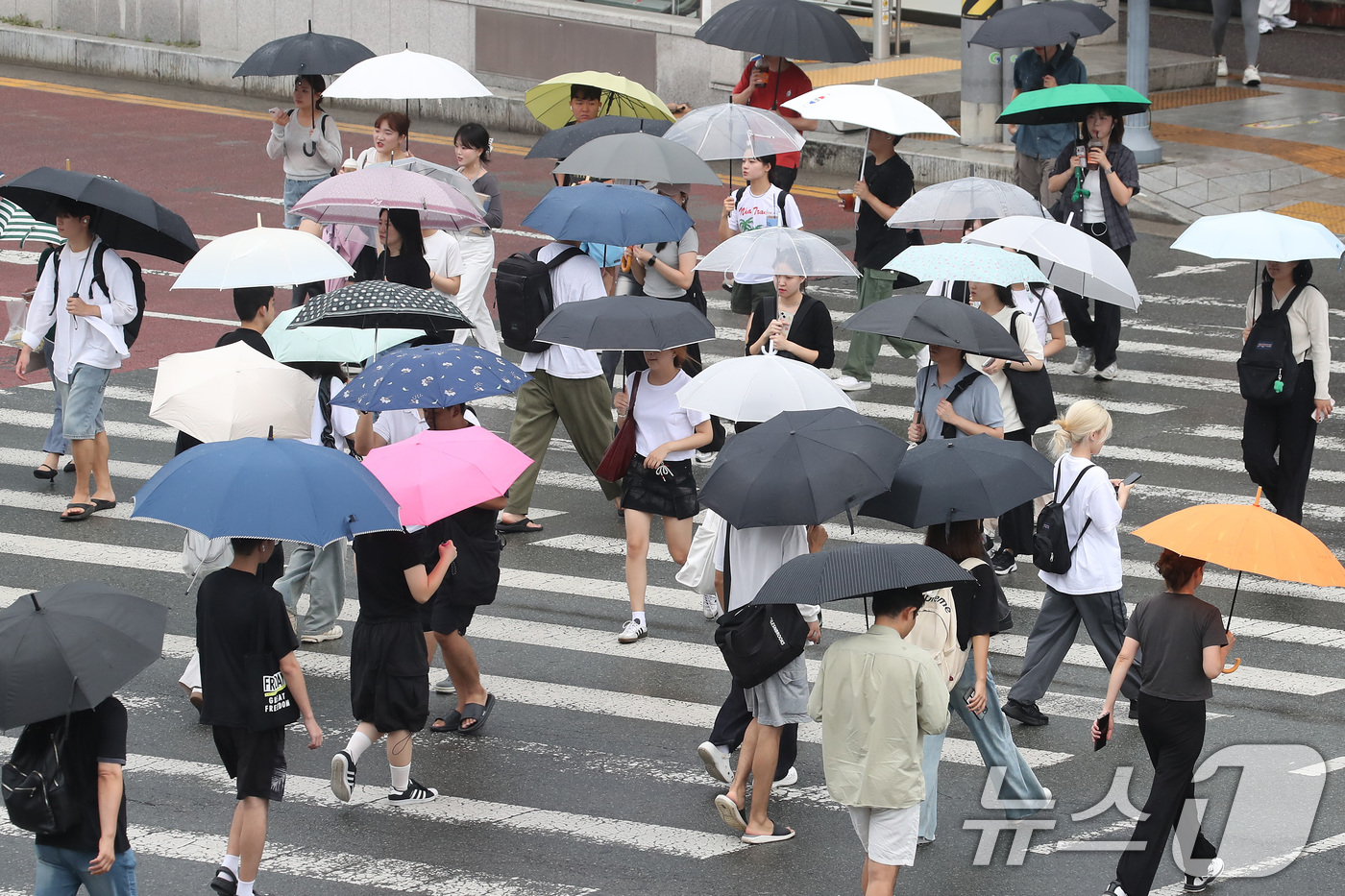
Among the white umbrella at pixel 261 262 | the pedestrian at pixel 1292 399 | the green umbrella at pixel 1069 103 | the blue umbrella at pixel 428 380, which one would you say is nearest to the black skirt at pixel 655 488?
the blue umbrella at pixel 428 380

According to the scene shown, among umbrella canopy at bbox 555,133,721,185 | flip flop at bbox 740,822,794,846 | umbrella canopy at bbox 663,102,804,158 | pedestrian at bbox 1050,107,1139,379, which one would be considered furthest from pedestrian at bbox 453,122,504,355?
flip flop at bbox 740,822,794,846

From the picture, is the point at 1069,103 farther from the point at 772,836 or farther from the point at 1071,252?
the point at 772,836

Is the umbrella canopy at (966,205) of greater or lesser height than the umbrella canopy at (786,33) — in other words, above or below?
below

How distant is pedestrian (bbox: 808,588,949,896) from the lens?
6.38 m

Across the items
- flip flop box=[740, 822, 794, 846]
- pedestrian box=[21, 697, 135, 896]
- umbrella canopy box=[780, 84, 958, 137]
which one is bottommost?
flip flop box=[740, 822, 794, 846]

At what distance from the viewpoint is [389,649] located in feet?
24.6

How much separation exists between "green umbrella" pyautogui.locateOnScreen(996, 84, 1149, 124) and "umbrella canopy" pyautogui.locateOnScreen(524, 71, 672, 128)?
2.94 metres

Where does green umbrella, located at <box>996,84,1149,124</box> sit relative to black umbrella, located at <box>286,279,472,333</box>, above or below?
above

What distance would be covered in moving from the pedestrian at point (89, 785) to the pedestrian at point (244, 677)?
76 centimetres

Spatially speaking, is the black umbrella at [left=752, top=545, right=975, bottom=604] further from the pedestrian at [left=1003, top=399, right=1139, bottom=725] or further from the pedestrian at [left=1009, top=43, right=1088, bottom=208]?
the pedestrian at [left=1009, top=43, right=1088, bottom=208]

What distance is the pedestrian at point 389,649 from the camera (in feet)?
24.2

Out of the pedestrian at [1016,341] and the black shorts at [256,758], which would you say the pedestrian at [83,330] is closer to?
the black shorts at [256,758]

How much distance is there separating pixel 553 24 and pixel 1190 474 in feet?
50.4

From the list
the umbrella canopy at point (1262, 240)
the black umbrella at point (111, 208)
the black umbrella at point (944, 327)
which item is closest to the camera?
the black umbrella at point (944, 327)
